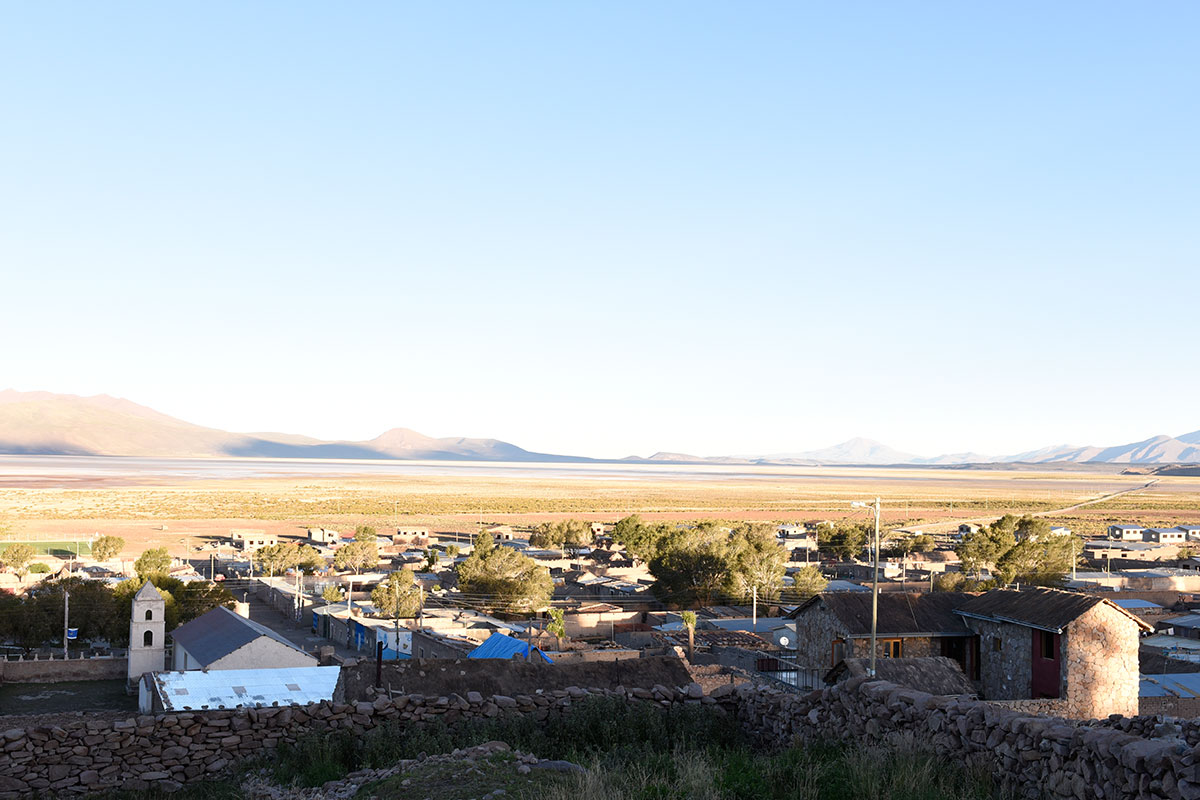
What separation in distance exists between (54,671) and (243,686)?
14576 mm

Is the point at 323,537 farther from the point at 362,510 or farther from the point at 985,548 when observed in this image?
the point at 985,548

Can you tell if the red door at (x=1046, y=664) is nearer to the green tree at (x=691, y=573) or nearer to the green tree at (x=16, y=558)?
the green tree at (x=691, y=573)

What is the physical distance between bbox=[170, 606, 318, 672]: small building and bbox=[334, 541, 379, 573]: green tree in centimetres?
3082

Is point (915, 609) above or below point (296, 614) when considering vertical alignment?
above

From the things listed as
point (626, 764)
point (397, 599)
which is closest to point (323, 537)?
point (397, 599)

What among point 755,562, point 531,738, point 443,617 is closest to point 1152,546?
point 755,562

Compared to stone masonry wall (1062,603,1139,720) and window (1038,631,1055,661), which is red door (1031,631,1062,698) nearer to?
window (1038,631,1055,661)

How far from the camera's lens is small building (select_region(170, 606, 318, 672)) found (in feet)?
99.6

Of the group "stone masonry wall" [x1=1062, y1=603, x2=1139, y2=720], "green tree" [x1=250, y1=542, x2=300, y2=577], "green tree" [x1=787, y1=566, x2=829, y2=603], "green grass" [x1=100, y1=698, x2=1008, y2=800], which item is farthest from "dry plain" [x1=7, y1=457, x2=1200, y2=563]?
"green grass" [x1=100, y1=698, x2=1008, y2=800]

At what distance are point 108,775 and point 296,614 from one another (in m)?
40.3

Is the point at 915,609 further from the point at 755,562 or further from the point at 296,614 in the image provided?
the point at 296,614

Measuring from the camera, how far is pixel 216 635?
33562mm

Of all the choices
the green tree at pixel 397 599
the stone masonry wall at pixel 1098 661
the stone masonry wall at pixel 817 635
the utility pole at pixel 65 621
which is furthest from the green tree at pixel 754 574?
the utility pole at pixel 65 621

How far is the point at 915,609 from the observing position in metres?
24.6
